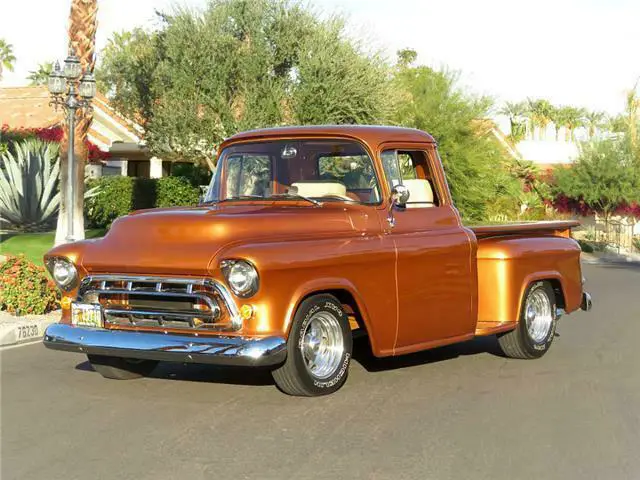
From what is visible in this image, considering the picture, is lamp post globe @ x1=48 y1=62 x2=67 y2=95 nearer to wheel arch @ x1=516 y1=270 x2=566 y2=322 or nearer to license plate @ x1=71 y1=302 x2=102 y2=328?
wheel arch @ x1=516 y1=270 x2=566 y2=322

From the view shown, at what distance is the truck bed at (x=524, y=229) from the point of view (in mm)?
9531

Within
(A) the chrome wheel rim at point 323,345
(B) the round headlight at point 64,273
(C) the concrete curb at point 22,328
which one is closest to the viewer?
(A) the chrome wheel rim at point 323,345

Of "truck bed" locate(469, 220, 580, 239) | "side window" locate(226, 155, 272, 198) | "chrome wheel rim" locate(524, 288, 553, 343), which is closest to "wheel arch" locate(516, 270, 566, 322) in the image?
"chrome wheel rim" locate(524, 288, 553, 343)

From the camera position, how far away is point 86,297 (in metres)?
7.71

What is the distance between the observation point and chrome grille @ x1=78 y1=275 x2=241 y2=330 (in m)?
7.15

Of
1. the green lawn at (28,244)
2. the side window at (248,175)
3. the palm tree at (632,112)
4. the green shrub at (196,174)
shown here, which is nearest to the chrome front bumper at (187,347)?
the side window at (248,175)

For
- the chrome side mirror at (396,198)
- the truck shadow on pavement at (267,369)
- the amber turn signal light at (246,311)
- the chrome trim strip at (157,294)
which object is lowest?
the truck shadow on pavement at (267,369)

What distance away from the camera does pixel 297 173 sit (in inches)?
348

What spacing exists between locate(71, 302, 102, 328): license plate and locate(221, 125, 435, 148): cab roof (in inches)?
87.8

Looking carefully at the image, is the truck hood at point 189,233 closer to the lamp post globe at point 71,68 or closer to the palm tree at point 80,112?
the lamp post globe at point 71,68

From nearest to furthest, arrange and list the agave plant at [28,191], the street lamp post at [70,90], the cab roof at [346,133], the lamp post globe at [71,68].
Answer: the cab roof at [346,133] < the street lamp post at [70,90] < the lamp post globe at [71,68] < the agave plant at [28,191]

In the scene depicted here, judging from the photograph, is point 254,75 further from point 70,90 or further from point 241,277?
point 241,277

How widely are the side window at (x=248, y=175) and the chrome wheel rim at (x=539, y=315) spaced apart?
114 inches

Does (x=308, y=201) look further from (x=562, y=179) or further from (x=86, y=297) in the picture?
(x=562, y=179)
